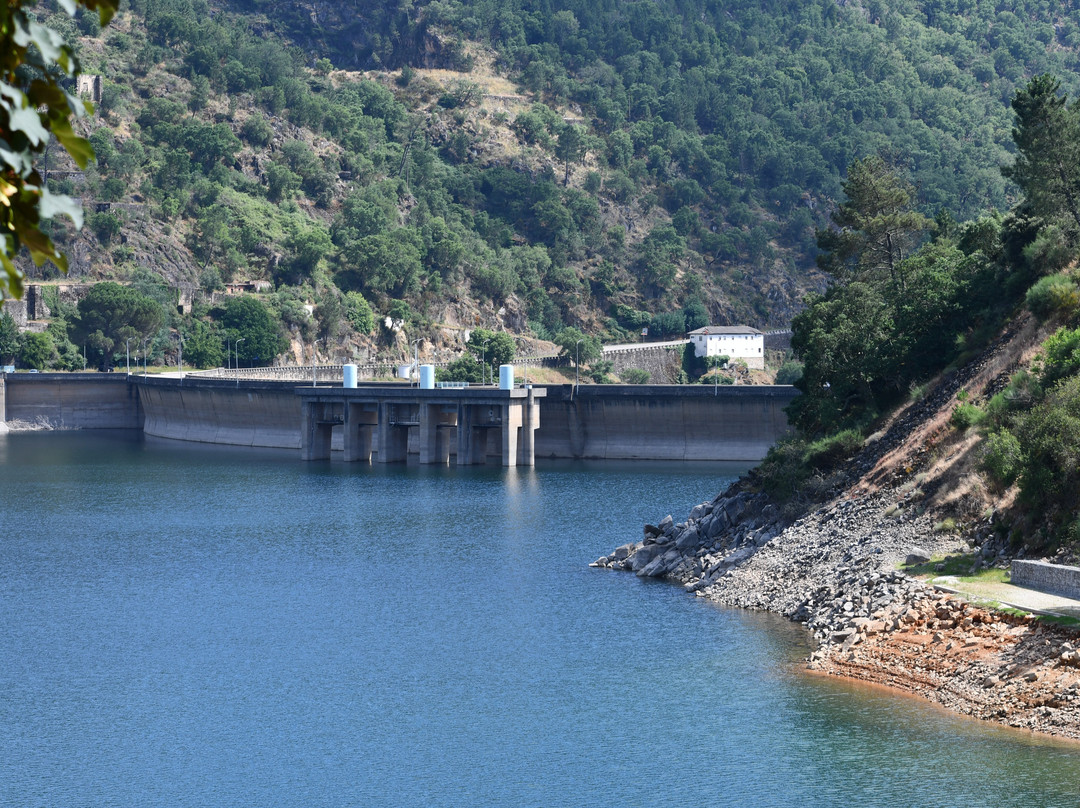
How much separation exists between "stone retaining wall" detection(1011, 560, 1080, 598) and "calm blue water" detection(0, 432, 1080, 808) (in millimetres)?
5741

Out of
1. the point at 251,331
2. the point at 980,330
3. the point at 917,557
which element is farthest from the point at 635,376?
the point at 917,557

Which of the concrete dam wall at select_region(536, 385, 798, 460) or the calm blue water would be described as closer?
the calm blue water

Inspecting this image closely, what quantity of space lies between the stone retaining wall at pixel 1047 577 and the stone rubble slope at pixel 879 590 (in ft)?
Answer: 7.89

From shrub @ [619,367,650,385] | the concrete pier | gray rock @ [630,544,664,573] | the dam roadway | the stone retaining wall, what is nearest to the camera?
the stone retaining wall

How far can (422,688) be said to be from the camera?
146 ft

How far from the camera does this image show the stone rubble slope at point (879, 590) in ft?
120

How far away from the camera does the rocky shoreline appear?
36.5 meters

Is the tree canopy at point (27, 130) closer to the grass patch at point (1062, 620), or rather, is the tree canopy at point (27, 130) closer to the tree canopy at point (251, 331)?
the grass patch at point (1062, 620)

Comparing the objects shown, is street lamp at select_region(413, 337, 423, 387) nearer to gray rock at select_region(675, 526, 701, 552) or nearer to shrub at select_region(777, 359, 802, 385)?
shrub at select_region(777, 359, 802, 385)

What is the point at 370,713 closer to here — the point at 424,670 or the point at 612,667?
the point at 424,670

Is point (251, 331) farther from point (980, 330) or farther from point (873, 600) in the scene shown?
point (873, 600)

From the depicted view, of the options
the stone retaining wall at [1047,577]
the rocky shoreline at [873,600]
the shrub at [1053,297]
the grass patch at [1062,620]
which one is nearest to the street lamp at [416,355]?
the rocky shoreline at [873,600]

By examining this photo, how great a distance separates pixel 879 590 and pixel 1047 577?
6.08 metres

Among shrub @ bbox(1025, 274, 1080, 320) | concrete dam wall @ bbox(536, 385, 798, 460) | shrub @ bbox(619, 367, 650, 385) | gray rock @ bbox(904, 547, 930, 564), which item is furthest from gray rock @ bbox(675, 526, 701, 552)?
shrub @ bbox(619, 367, 650, 385)
